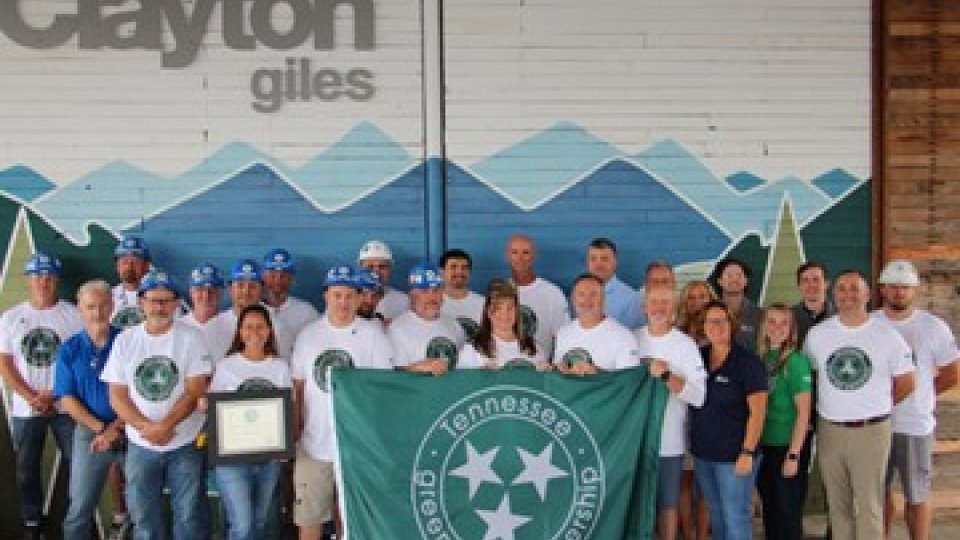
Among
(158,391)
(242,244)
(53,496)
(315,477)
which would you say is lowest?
(53,496)

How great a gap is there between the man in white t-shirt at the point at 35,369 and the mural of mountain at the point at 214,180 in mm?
496

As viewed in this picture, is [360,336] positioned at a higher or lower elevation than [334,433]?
higher

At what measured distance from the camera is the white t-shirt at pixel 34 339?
541 cm

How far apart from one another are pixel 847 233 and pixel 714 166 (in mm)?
1024

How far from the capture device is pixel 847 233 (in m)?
6.49

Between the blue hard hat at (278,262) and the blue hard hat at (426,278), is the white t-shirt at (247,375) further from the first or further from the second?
the blue hard hat at (278,262)

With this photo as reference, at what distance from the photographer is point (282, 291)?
5.73m

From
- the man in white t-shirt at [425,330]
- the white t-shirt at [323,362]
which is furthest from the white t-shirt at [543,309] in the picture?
the white t-shirt at [323,362]

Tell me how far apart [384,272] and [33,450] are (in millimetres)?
2273

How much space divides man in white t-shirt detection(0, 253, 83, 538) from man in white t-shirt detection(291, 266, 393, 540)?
1584 mm

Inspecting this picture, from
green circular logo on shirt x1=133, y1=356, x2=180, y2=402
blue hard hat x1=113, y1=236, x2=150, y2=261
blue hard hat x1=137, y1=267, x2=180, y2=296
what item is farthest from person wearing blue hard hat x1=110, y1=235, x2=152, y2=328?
green circular logo on shirt x1=133, y1=356, x2=180, y2=402

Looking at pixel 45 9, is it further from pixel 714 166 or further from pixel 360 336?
pixel 714 166

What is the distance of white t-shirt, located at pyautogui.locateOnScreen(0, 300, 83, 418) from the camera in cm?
541

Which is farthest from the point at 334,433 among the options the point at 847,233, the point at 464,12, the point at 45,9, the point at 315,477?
the point at 847,233
